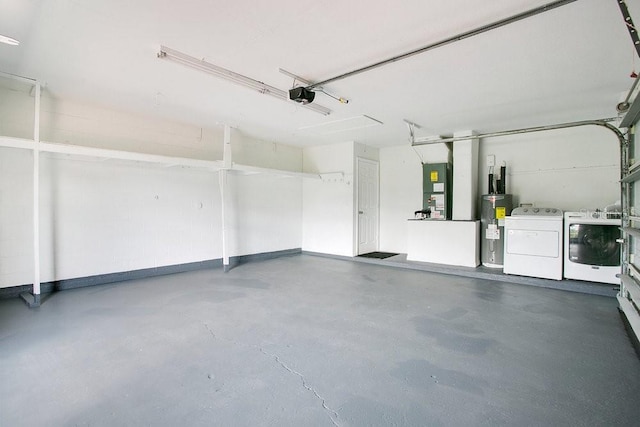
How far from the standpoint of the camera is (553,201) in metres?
5.51

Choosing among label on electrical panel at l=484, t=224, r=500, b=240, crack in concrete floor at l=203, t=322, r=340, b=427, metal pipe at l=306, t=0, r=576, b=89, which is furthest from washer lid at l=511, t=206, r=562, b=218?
crack in concrete floor at l=203, t=322, r=340, b=427

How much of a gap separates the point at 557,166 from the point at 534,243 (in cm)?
183

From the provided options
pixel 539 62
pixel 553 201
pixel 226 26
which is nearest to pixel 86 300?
pixel 226 26

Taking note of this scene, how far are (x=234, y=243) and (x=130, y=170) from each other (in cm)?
236

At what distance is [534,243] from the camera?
15.3 feet

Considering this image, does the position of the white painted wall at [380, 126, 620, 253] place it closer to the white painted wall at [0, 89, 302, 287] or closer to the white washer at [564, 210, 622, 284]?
the white washer at [564, 210, 622, 284]

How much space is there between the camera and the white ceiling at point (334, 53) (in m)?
2.29

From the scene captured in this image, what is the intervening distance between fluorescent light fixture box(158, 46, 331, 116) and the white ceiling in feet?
0.25

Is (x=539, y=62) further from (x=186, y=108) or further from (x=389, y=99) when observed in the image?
(x=186, y=108)

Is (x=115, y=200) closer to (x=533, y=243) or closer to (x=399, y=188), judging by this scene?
(x=399, y=188)

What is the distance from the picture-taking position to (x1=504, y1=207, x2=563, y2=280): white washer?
451 centimetres

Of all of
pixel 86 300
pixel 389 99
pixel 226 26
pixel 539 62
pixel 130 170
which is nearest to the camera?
pixel 226 26

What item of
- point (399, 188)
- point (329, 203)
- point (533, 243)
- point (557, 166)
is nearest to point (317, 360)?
point (533, 243)

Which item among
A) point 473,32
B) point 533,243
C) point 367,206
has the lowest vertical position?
point 533,243
